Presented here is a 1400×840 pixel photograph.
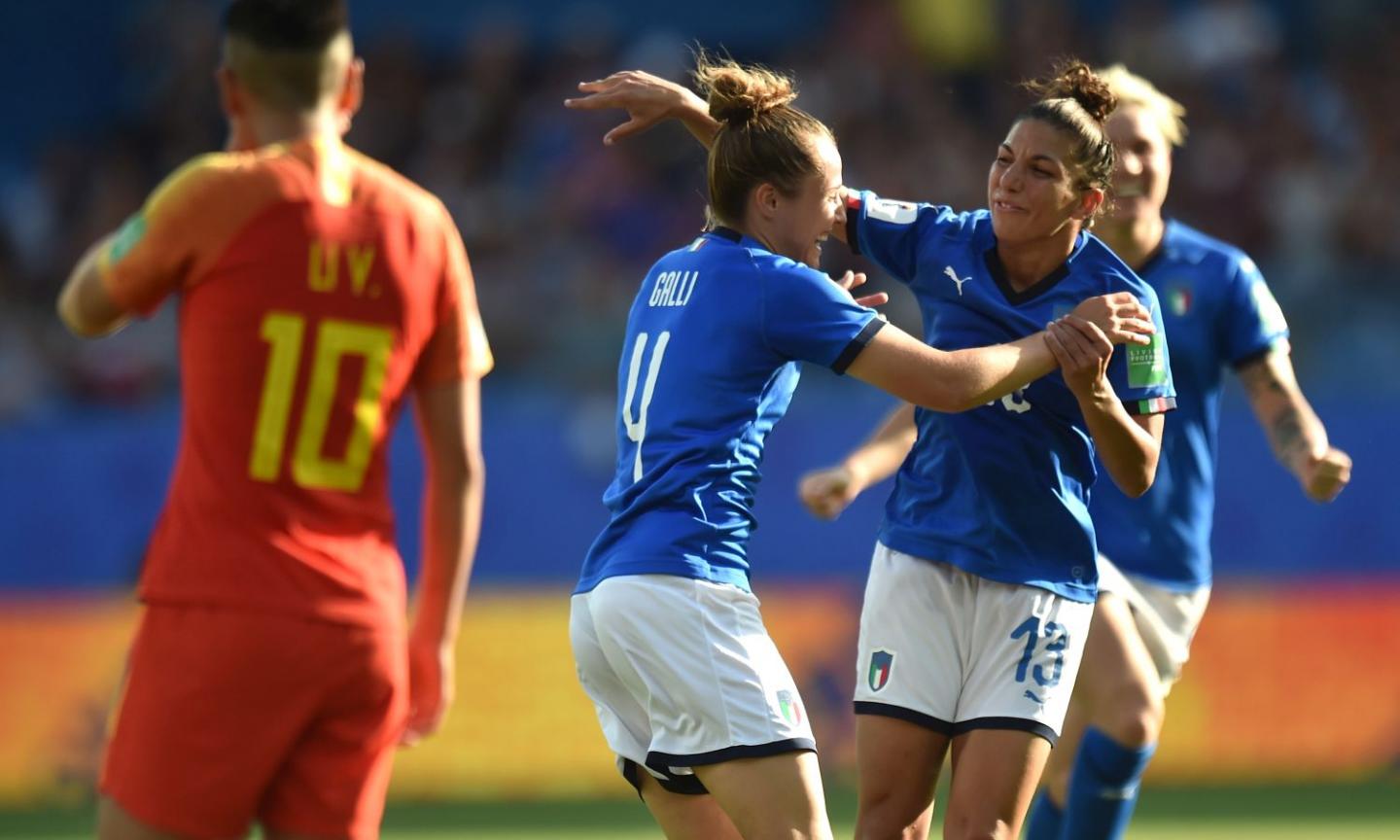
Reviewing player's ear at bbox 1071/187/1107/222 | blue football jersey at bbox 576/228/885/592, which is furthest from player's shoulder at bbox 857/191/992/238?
blue football jersey at bbox 576/228/885/592

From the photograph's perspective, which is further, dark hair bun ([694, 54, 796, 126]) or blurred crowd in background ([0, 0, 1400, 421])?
blurred crowd in background ([0, 0, 1400, 421])

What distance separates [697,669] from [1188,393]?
2.50 m

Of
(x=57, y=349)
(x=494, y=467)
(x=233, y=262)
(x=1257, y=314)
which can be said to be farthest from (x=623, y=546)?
(x=57, y=349)

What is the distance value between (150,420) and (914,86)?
5704mm

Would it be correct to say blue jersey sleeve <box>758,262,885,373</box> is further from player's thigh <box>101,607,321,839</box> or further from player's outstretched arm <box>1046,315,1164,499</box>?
player's thigh <box>101,607,321,839</box>

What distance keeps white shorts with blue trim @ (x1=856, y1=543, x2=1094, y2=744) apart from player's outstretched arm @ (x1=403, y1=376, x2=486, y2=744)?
1435mm

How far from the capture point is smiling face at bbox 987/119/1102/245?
14.8ft

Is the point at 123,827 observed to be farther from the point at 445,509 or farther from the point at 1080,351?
the point at 1080,351

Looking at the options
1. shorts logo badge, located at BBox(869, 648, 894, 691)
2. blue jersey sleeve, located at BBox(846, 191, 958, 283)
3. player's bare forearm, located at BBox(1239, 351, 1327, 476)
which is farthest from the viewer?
player's bare forearm, located at BBox(1239, 351, 1327, 476)

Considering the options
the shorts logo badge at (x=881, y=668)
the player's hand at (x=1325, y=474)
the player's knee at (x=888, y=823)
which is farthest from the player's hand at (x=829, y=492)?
the player's hand at (x=1325, y=474)

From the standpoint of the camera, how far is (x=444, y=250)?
3.46 m

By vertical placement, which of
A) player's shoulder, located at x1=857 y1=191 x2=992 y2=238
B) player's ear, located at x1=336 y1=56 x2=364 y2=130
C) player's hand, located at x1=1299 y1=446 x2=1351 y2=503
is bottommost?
player's hand, located at x1=1299 y1=446 x2=1351 y2=503

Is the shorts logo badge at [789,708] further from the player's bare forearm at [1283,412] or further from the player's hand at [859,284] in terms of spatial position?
the player's bare forearm at [1283,412]

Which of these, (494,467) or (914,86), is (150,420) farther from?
(914,86)
